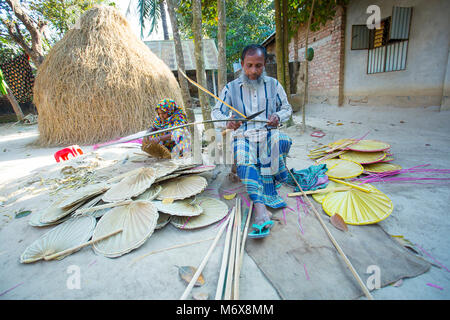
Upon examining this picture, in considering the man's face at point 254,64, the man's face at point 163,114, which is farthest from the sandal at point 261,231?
the man's face at point 163,114

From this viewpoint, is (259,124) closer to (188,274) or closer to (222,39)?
(188,274)

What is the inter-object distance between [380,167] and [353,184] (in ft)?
2.15

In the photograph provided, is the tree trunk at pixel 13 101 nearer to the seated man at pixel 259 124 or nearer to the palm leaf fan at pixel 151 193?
the palm leaf fan at pixel 151 193

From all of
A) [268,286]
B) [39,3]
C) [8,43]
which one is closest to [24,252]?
[268,286]

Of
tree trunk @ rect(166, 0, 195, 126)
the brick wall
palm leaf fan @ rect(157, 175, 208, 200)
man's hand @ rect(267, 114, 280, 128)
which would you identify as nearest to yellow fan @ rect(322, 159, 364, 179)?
man's hand @ rect(267, 114, 280, 128)

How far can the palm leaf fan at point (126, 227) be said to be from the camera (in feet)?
4.29

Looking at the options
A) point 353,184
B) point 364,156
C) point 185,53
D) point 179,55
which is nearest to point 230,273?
point 353,184

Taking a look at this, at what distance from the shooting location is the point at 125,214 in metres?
1.52

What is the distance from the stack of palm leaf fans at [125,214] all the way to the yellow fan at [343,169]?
122 cm

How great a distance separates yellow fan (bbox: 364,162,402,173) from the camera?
214 centimetres

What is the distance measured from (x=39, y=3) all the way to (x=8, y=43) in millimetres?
2504

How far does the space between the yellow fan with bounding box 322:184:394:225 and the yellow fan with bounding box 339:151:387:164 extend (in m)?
0.65

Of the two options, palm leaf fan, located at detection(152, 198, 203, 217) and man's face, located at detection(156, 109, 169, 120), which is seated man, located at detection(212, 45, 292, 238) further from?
man's face, located at detection(156, 109, 169, 120)
